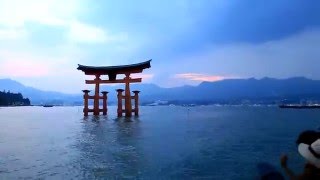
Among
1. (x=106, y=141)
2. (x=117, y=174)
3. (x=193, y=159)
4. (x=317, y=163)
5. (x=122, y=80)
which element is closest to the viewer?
(x=317, y=163)

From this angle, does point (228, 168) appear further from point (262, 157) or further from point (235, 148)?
point (235, 148)

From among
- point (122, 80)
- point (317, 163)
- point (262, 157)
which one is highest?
point (122, 80)

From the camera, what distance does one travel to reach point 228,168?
33.6ft

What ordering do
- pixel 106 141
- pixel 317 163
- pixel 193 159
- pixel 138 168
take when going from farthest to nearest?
1. pixel 106 141
2. pixel 193 159
3. pixel 138 168
4. pixel 317 163

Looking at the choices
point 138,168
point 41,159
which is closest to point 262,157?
point 138,168

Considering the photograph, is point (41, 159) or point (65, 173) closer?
point (65, 173)

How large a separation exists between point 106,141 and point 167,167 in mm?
7226

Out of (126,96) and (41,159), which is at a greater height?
(126,96)

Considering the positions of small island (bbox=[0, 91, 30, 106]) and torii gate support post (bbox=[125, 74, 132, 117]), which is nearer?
torii gate support post (bbox=[125, 74, 132, 117])

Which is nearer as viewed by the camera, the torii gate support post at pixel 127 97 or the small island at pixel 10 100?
the torii gate support post at pixel 127 97

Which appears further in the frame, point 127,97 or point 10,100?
point 10,100

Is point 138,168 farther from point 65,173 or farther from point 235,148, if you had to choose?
point 235,148

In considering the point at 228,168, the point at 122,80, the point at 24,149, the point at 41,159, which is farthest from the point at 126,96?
the point at 228,168

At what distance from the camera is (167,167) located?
1031 centimetres
